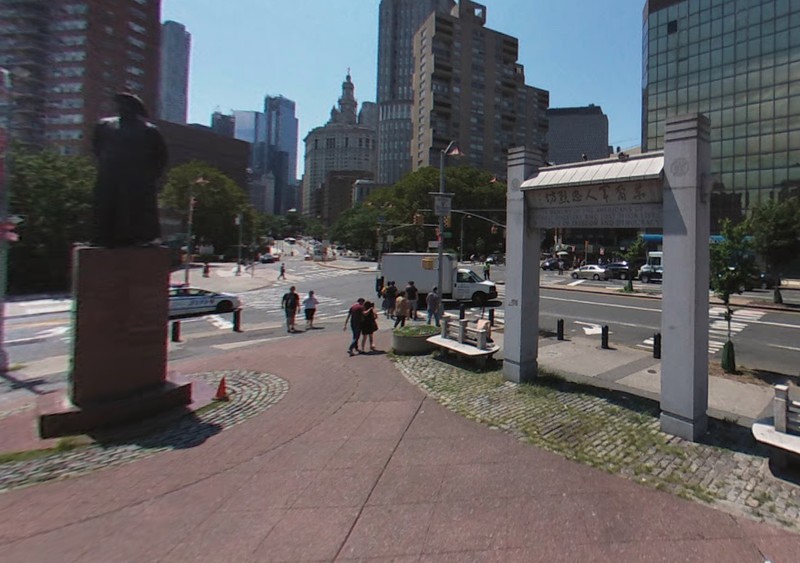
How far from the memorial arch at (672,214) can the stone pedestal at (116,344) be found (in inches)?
287

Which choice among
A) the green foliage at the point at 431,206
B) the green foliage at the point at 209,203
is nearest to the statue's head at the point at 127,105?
the green foliage at the point at 431,206

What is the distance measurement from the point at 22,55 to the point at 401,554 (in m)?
104

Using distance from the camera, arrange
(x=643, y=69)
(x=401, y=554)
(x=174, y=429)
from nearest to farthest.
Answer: (x=401, y=554) → (x=174, y=429) → (x=643, y=69)

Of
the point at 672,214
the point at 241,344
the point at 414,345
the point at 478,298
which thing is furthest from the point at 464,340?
the point at 478,298

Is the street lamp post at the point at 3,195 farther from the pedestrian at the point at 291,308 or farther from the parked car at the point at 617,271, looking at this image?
the parked car at the point at 617,271

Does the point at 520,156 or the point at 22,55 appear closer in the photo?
the point at 520,156

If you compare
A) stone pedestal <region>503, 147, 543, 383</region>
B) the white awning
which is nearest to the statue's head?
stone pedestal <region>503, 147, 543, 383</region>

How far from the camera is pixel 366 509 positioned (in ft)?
16.1

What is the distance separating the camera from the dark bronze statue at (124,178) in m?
7.89

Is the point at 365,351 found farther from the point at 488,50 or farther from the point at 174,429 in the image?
the point at 488,50

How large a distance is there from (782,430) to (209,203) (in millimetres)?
79765

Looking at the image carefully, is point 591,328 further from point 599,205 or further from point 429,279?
point 599,205

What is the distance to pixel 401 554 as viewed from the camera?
4.17 meters

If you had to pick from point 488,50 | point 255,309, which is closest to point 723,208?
point 255,309
